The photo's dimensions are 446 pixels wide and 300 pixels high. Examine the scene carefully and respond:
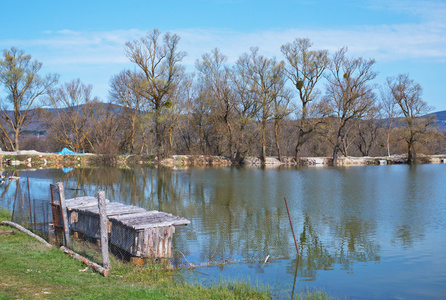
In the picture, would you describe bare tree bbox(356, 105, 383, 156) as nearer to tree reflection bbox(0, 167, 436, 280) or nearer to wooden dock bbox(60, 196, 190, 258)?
tree reflection bbox(0, 167, 436, 280)

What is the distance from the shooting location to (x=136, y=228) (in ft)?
32.5

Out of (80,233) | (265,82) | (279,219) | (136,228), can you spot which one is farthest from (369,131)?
(136,228)

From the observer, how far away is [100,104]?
6494 cm

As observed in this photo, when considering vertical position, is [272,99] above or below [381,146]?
above

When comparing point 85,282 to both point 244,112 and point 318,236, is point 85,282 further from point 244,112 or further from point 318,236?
point 244,112

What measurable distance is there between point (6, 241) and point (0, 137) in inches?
2097

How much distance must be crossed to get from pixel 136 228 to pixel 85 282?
84.9 inches

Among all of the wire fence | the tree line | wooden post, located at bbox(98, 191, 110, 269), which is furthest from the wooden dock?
the tree line

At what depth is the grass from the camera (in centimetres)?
714

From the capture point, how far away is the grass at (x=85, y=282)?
23.4 ft

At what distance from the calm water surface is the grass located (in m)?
0.79

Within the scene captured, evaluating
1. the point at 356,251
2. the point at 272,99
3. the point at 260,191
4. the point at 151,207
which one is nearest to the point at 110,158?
the point at 272,99

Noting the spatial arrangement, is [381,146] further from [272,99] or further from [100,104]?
[100,104]

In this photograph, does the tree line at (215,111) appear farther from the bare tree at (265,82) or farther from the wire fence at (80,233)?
the wire fence at (80,233)
